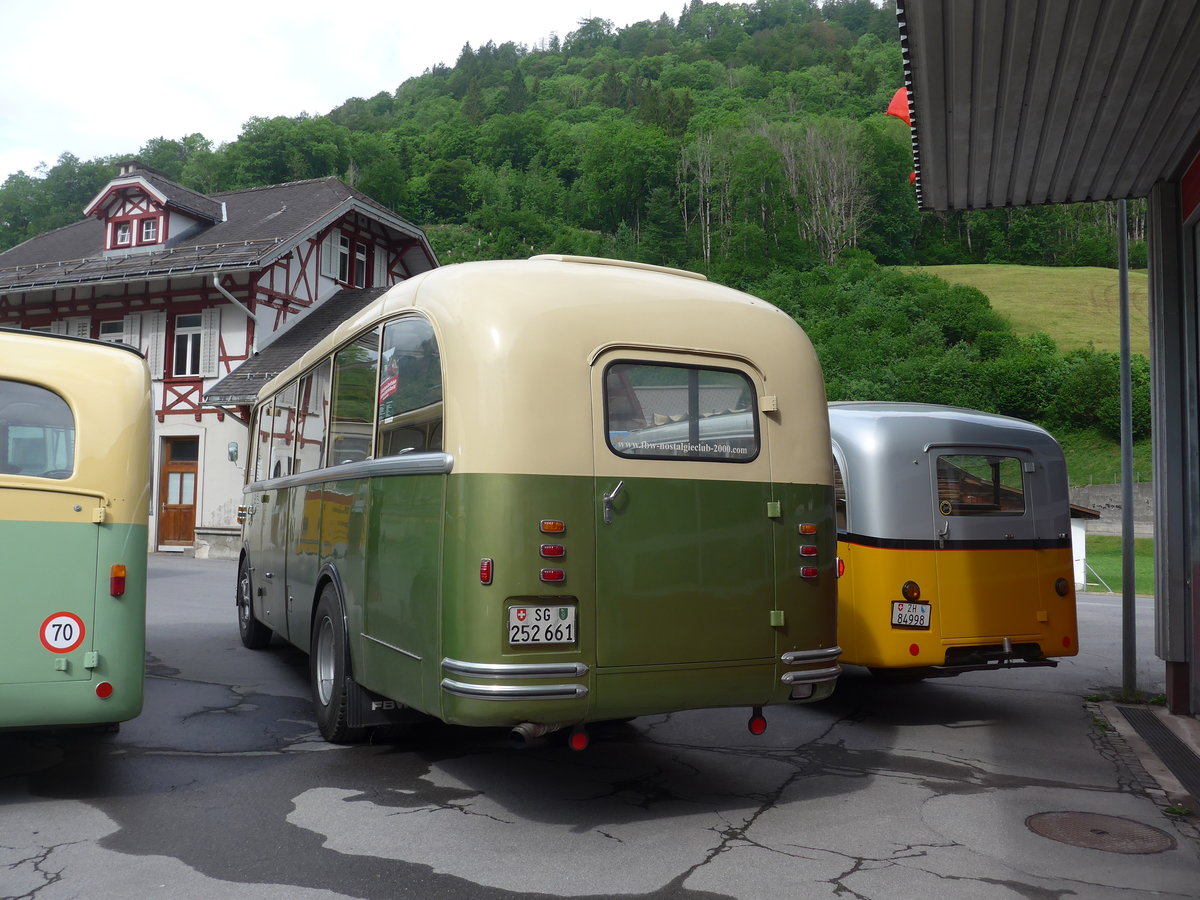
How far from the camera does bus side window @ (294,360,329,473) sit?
7.81m

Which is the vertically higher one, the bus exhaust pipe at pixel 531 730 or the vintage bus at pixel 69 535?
the vintage bus at pixel 69 535

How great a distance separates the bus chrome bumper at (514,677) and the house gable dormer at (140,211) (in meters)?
28.8

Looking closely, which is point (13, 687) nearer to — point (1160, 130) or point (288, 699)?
point (288, 699)

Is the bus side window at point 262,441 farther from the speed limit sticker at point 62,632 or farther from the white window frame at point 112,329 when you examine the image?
the white window frame at point 112,329

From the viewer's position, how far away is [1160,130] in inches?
312

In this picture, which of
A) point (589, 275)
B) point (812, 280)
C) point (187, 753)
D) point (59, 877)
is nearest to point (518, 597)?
point (589, 275)

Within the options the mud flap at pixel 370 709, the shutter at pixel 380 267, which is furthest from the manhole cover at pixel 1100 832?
the shutter at pixel 380 267

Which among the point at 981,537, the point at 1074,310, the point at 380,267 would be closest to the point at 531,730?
the point at 981,537

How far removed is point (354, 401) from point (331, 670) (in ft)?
5.80

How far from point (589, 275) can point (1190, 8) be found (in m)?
3.68

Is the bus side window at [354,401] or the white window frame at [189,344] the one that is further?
the white window frame at [189,344]

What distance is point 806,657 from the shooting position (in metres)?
5.75

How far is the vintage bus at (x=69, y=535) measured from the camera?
527cm

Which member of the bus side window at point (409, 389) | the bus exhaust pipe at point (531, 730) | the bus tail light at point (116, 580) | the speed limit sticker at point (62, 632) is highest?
the bus side window at point (409, 389)
